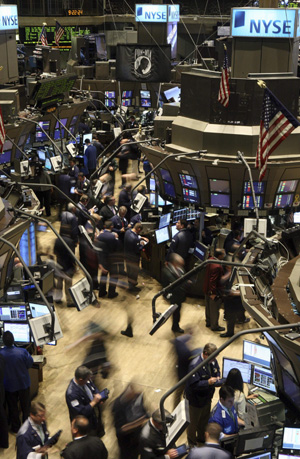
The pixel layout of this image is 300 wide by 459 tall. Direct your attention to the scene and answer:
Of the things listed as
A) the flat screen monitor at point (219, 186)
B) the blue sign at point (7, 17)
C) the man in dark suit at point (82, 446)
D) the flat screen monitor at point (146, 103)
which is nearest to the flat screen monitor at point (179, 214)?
the flat screen monitor at point (219, 186)

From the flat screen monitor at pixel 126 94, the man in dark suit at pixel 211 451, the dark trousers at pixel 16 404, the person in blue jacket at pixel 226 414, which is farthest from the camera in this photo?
the flat screen monitor at pixel 126 94

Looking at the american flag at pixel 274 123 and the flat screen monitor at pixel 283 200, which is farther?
the flat screen monitor at pixel 283 200

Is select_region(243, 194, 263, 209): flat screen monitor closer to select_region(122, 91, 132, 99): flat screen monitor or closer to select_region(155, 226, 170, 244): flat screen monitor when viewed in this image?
select_region(155, 226, 170, 244): flat screen monitor

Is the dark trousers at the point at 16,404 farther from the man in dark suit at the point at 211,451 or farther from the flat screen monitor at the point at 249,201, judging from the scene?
the flat screen monitor at the point at 249,201

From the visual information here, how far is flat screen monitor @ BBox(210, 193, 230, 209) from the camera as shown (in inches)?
551

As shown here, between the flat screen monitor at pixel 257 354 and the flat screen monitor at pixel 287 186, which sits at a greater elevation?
the flat screen monitor at pixel 287 186

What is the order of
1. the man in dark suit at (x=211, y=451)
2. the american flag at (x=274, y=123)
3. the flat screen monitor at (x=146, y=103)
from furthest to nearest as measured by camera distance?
the flat screen monitor at (x=146, y=103) < the american flag at (x=274, y=123) < the man in dark suit at (x=211, y=451)

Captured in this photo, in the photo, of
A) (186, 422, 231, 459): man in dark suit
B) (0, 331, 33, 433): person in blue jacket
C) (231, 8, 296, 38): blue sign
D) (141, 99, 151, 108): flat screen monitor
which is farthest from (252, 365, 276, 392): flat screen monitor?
(141, 99, 151, 108): flat screen monitor

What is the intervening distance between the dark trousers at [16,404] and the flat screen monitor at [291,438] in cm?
371

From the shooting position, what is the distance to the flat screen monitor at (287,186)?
13828mm

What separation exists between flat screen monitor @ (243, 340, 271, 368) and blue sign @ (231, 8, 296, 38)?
860cm

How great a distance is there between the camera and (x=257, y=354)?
8492 mm

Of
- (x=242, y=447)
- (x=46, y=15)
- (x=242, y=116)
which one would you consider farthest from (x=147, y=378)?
(x=46, y=15)

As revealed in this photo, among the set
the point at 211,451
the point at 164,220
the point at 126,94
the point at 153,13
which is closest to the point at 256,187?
the point at 164,220
